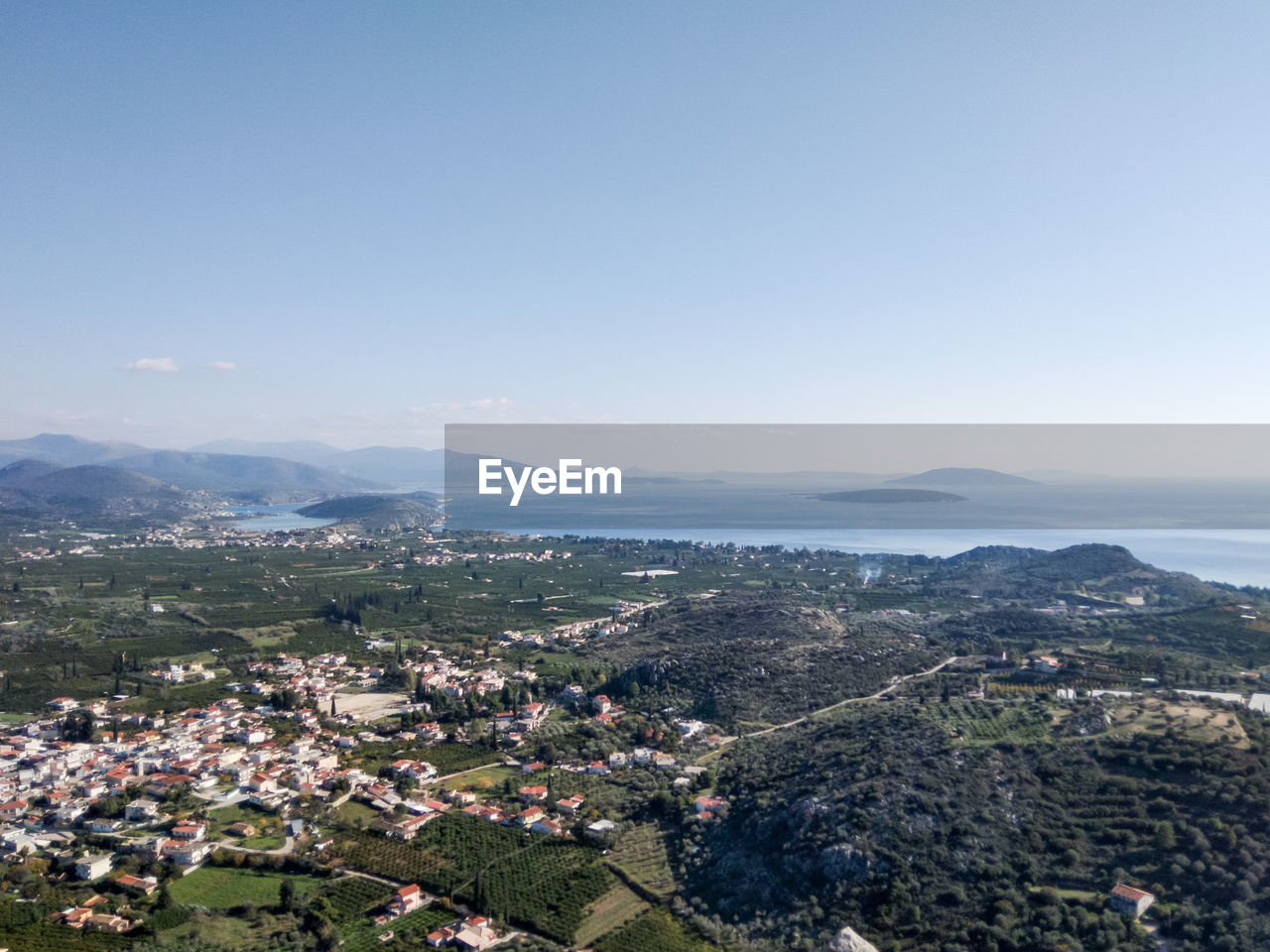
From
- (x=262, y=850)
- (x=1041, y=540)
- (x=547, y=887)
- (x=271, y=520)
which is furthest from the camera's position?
(x=271, y=520)

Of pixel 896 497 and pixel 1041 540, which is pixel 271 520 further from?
pixel 896 497

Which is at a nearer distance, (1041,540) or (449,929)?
(449,929)

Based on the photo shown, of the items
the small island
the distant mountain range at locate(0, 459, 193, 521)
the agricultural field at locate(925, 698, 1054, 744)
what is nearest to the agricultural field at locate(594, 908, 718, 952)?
the agricultural field at locate(925, 698, 1054, 744)

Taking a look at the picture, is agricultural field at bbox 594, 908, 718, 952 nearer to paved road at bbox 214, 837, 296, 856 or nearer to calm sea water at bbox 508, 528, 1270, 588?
paved road at bbox 214, 837, 296, 856

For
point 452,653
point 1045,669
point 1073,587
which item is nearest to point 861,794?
point 1045,669

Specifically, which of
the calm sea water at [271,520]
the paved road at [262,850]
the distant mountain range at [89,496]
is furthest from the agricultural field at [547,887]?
the distant mountain range at [89,496]

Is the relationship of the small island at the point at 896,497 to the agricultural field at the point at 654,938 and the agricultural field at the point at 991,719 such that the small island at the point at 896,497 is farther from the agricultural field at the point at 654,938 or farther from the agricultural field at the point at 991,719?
the agricultural field at the point at 654,938

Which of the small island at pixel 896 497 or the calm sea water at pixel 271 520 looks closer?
the calm sea water at pixel 271 520

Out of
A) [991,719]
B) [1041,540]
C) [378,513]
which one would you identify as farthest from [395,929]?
[378,513]

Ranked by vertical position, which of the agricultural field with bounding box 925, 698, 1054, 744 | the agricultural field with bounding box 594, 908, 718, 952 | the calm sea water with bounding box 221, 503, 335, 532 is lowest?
the calm sea water with bounding box 221, 503, 335, 532

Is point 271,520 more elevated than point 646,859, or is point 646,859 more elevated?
point 646,859

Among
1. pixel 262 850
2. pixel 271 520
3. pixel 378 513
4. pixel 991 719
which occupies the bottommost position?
pixel 271 520
